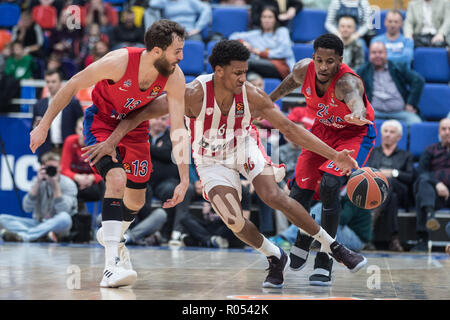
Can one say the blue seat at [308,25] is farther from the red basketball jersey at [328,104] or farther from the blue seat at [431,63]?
the red basketball jersey at [328,104]

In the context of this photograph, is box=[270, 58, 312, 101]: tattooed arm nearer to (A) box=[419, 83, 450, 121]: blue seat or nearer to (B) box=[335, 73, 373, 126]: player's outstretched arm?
(B) box=[335, 73, 373, 126]: player's outstretched arm

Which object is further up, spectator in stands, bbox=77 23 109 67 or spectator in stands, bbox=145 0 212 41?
spectator in stands, bbox=145 0 212 41

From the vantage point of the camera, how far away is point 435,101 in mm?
9570

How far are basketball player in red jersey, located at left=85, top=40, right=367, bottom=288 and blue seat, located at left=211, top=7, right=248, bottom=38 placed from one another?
19.1 feet

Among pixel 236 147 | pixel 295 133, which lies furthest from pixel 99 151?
pixel 295 133

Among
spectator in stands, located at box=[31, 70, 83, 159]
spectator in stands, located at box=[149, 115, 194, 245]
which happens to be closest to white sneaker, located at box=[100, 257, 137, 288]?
spectator in stands, located at box=[149, 115, 194, 245]

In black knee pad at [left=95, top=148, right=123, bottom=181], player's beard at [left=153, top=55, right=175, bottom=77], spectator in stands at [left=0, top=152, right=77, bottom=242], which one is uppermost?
player's beard at [left=153, top=55, right=175, bottom=77]

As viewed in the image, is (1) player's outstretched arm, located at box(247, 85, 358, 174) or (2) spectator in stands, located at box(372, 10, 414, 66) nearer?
(1) player's outstretched arm, located at box(247, 85, 358, 174)

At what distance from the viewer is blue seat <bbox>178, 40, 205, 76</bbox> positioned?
9820mm

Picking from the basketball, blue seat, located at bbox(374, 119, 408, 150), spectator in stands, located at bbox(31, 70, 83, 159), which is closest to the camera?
the basketball

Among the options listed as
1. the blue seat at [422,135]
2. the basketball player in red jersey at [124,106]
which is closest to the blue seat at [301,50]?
the blue seat at [422,135]

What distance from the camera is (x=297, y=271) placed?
574 cm

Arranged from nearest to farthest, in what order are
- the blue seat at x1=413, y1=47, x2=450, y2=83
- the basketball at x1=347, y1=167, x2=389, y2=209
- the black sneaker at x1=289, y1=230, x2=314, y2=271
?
the basketball at x1=347, y1=167, x2=389, y2=209
the black sneaker at x1=289, y1=230, x2=314, y2=271
the blue seat at x1=413, y1=47, x2=450, y2=83

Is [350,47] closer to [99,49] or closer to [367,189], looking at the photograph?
[99,49]
